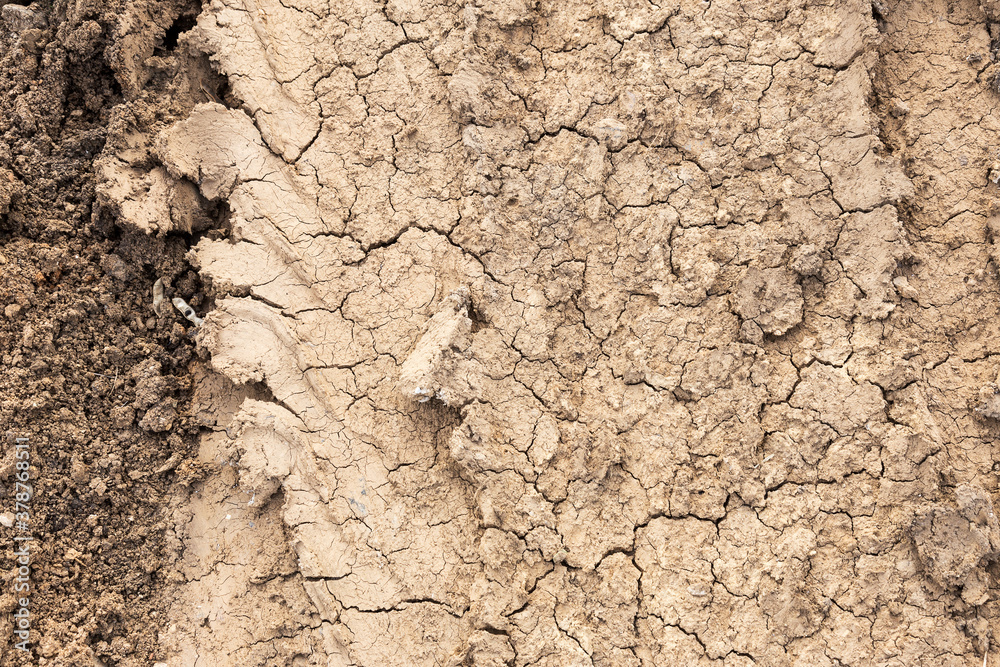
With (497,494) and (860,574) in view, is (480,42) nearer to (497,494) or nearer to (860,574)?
(497,494)

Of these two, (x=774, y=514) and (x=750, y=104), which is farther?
(x=750, y=104)

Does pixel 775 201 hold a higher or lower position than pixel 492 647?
higher

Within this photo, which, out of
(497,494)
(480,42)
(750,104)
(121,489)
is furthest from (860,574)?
(121,489)

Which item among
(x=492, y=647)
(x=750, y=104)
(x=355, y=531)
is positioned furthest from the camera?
(x=750, y=104)

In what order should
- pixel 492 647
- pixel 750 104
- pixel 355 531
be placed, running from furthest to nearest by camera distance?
pixel 750 104
pixel 355 531
pixel 492 647

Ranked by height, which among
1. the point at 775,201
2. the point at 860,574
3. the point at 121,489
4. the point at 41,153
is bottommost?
the point at 121,489

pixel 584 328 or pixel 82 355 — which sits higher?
pixel 584 328

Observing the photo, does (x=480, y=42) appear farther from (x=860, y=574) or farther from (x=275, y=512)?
(x=860, y=574)
